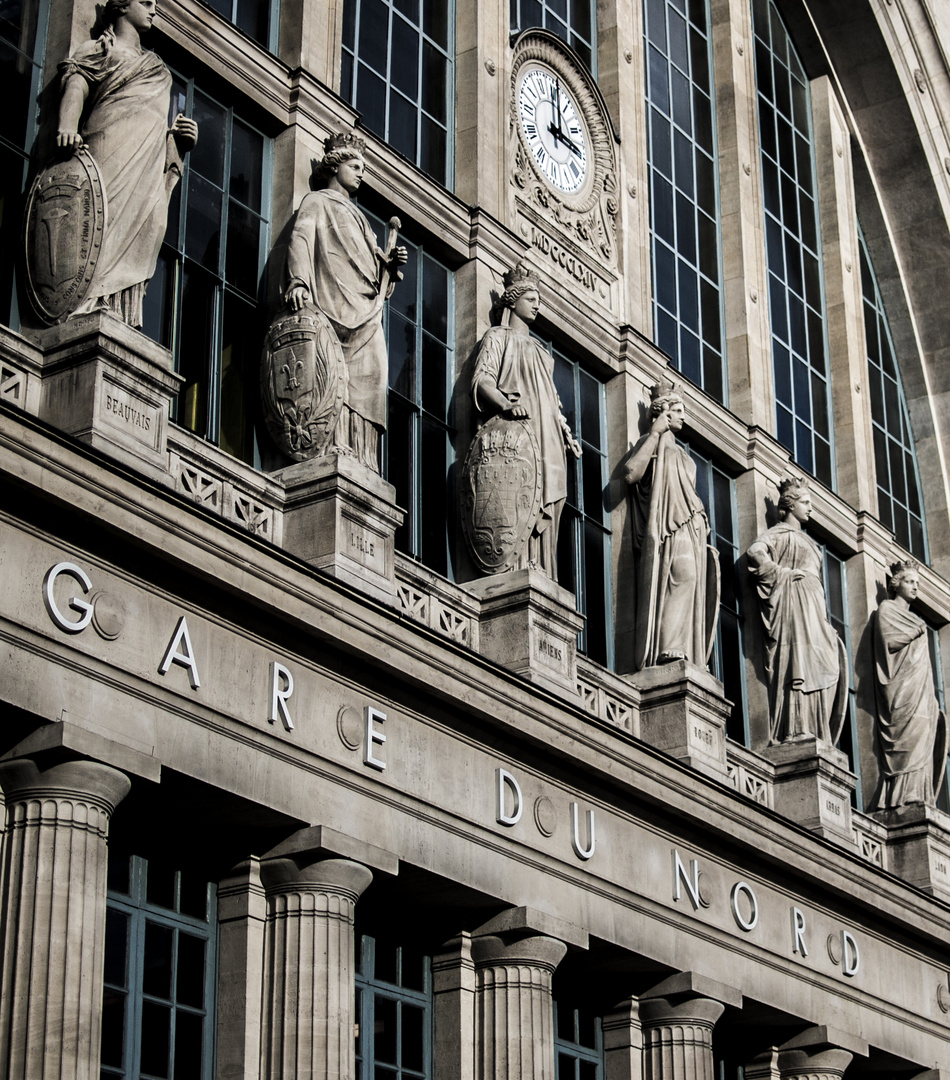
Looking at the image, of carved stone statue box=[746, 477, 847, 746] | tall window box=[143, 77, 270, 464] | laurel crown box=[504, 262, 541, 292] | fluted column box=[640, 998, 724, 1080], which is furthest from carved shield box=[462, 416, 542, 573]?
carved stone statue box=[746, 477, 847, 746]

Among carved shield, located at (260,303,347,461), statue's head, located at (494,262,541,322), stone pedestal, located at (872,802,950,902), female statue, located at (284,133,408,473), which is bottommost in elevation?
stone pedestal, located at (872,802,950,902)

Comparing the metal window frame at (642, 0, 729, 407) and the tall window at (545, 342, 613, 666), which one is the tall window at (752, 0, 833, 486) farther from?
the tall window at (545, 342, 613, 666)

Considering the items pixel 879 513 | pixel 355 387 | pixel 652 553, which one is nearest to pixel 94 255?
pixel 355 387

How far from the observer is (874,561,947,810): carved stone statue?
32781 millimetres

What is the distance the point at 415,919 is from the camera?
2230cm

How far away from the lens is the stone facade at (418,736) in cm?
1769

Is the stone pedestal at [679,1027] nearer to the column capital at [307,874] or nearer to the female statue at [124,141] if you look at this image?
the column capital at [307,874]

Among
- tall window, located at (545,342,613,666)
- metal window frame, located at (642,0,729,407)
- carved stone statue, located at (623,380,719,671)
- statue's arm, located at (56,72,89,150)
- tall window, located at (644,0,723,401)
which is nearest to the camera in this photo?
statue's arm, located at (56,72,89,150)

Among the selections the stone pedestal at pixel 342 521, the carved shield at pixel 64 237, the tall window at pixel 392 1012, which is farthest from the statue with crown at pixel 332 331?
the tall window at pixel 392 1012

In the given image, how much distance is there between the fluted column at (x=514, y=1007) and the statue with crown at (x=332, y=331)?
5.43m

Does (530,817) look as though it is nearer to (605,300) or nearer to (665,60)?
(605,300)

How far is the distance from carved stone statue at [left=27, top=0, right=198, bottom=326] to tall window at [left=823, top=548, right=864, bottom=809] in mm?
15884

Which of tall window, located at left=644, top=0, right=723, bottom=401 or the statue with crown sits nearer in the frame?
the statue with crown

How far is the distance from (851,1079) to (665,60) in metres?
16.3
